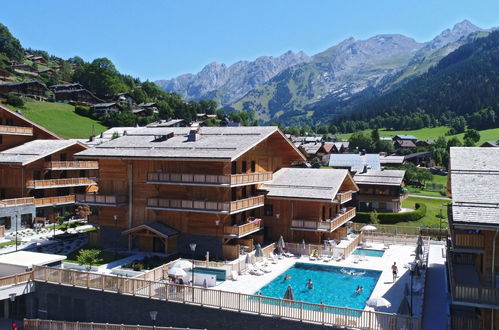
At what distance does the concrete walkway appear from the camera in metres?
21.9

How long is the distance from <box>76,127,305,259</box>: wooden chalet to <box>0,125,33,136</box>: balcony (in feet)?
56.3

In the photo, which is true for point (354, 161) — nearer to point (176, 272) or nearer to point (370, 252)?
point (370, 252)

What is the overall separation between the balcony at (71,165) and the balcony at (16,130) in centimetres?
591

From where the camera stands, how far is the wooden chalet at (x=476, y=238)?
60.8ft

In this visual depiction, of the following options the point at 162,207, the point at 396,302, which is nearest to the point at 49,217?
the point at 162,207

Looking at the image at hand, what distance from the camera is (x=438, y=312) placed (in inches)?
917

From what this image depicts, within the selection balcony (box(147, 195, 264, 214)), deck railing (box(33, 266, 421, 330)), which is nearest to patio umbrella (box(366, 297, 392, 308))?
deck railing (box(33, 266, 421, 330))

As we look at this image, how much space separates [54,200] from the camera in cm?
4891

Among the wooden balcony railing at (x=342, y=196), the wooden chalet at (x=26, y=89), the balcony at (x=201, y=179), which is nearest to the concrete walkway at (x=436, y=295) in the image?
the wooden balcony railing at (x=342, y=196)

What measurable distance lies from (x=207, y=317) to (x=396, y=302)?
11.0 m

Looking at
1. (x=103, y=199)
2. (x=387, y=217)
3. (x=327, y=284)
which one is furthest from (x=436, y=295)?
(x=387, y=217)

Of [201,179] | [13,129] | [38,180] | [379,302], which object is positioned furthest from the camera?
[13,129]

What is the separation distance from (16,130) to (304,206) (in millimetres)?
34921

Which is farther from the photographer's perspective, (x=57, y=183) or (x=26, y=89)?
(x=26, y=89)
